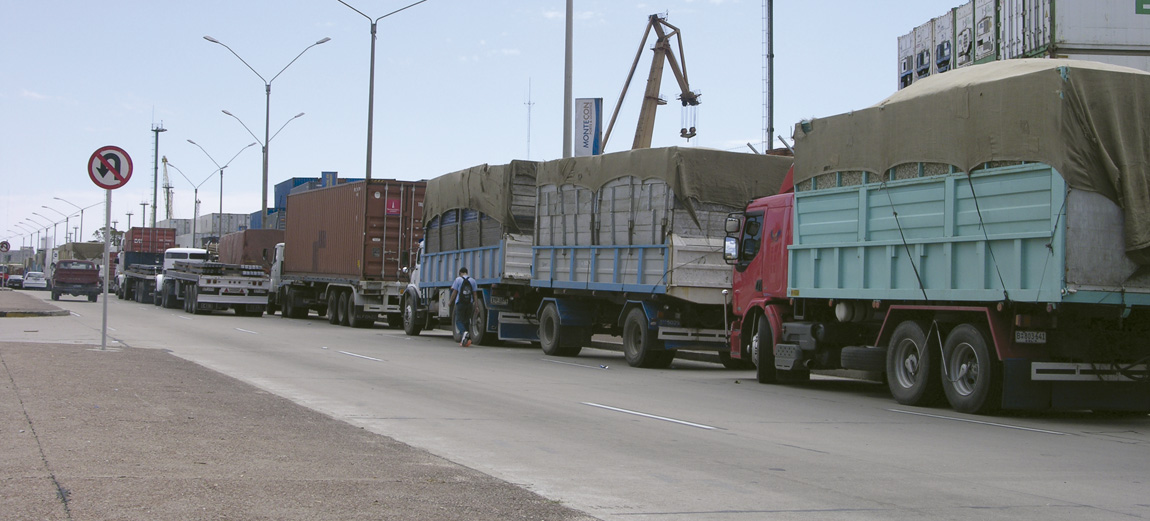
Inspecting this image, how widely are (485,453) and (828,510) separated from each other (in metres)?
2.89

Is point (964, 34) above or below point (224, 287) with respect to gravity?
above

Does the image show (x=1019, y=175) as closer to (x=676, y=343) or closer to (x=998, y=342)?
(x=998, y=342)

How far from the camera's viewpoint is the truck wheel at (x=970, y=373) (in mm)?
11789

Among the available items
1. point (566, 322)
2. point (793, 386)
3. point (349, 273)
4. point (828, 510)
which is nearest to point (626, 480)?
point (828, 510)

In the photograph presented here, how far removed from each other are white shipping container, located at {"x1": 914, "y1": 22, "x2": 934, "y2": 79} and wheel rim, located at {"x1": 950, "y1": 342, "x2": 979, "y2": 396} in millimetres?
21323

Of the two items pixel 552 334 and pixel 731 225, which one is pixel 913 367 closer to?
pixel 731 225

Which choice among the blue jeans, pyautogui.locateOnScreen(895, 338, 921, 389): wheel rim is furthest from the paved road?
the blue jeans

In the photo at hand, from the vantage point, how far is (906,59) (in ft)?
110

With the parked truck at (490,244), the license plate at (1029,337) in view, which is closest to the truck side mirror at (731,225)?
the license plate at (1029,337)

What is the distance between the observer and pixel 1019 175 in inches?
452

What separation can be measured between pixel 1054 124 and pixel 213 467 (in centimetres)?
835

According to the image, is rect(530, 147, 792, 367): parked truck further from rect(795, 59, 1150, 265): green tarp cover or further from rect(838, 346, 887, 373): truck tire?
rect(795, 59, 1150, 265): green tarp cover

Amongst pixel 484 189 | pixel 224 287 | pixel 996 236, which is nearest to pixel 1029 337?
pixel 996 236

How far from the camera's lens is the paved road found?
693cm
